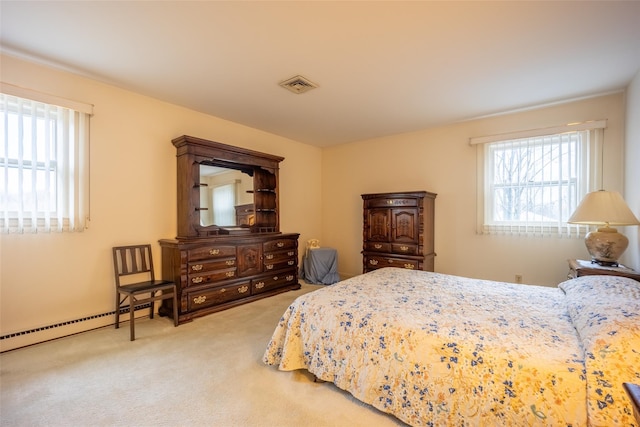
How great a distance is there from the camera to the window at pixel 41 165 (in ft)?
7.86

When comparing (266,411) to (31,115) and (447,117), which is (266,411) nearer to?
(31,115)

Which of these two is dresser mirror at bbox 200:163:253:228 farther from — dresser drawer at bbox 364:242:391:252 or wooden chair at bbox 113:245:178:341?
dresser drawer at bbox 364:242:391:252

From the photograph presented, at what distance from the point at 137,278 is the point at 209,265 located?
0.79 metres

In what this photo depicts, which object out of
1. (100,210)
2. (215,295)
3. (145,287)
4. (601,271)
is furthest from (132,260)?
(601,271)

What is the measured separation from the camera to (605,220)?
236cm

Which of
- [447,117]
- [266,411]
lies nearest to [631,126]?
[447,117]

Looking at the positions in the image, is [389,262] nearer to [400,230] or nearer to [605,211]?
[400,230]

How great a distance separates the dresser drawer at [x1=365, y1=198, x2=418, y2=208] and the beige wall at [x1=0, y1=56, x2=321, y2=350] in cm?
245

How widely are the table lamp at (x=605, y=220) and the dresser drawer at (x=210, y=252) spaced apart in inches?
143

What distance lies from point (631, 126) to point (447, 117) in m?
1.78

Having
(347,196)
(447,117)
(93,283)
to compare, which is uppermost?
(447,117)

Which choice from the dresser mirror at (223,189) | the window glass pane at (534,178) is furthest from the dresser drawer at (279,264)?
the window glass pane at (534,178)

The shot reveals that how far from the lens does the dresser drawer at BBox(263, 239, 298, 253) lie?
4.02 m

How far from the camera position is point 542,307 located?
1.84m
